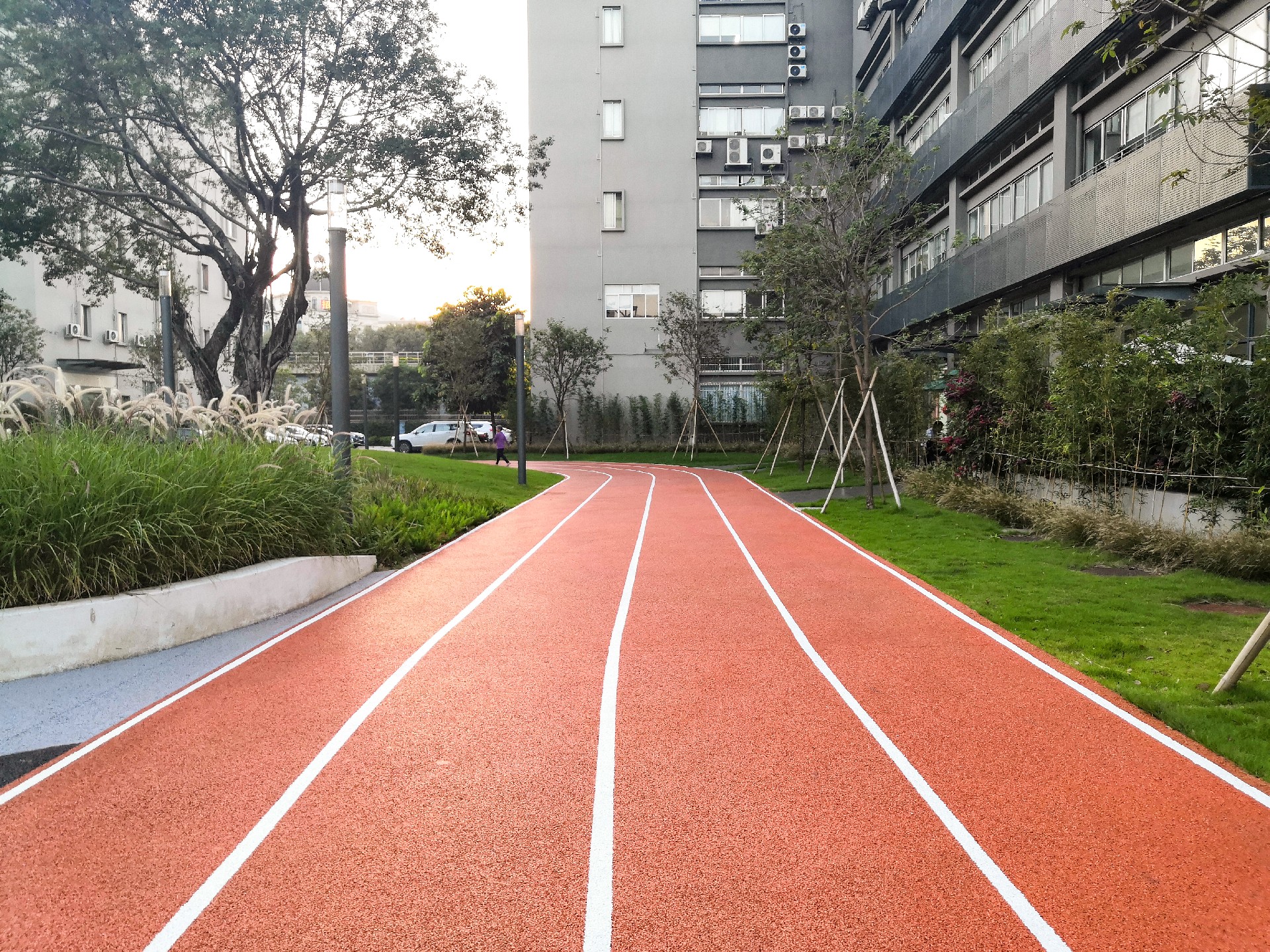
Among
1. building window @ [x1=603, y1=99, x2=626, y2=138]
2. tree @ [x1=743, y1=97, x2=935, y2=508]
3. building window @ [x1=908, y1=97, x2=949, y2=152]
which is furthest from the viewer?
building window @ [x1=603, y1=99, x2=626, y2=138]

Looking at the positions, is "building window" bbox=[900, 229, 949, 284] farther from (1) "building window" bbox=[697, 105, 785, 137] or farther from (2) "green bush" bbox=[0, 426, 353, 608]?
(2) "green bush" bbox=[0, 426, 353, 608]

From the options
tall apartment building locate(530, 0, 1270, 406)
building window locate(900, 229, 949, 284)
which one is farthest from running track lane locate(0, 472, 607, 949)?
building window locate(900, 229, 949, 284)

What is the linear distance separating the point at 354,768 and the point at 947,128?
27524 millimetres

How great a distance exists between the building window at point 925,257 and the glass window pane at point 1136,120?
9.30 metres

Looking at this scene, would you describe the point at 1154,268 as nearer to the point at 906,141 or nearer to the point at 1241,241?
the point at 1241,241

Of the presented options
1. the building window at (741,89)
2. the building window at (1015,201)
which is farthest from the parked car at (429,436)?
the building window at (1015,201)

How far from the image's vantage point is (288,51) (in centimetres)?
1695

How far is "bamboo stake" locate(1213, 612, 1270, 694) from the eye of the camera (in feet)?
16.2

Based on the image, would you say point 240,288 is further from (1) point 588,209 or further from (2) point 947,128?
(1) point 588,209

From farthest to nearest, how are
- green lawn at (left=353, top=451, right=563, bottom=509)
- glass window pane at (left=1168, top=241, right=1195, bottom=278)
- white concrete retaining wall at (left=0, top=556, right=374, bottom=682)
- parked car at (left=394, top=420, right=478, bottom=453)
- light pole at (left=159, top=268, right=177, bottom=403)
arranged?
parked car at (left=394, top=420, right=478, bottom=453), green lawn at (left=353, top=451, right=563, bottom=509), glass window pane at (left=1168, top=241, right=1195, bottom=278), light pole at (left=159, top=268, right=177, bottom=403), white concrete retaining wall at (left=0, top=556, right=374, bottom=682)

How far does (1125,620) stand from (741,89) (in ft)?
127

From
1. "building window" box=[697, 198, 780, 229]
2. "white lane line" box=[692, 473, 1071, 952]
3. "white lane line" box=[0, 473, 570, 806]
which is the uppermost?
"building window" box=[697, 198, 780, 229]

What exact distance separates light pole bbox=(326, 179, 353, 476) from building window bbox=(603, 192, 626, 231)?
3145cm

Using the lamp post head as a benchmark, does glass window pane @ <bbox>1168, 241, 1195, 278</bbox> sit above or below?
above
